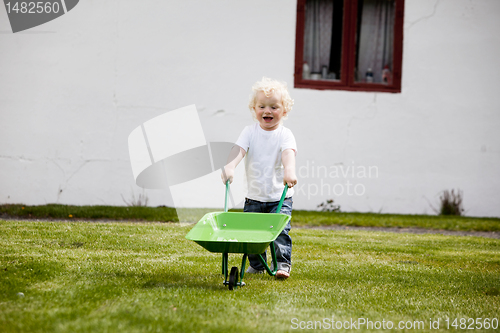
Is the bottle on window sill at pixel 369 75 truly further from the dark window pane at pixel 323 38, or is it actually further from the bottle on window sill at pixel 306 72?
the bottle on window sill at pixel 306 72

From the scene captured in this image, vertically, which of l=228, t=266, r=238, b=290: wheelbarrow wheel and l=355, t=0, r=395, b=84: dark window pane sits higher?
l=355, t=0, r=395, b=84: dark window pane

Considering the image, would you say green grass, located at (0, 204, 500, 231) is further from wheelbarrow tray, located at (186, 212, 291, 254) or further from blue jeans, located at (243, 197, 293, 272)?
wheelbarrow tray, located at (186, 212, 291, 254)

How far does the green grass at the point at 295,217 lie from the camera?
269 inches

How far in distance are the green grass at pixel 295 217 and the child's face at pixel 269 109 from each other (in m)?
3.29

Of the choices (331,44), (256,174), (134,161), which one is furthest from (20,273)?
(331,44)

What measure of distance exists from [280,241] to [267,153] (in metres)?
0.63

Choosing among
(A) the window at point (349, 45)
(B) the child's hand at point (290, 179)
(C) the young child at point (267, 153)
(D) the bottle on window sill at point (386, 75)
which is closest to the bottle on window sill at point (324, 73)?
(A) the window at point (349, 45)

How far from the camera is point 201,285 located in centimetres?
319

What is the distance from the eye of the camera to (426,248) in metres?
5.30

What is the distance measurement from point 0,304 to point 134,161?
5.80 m

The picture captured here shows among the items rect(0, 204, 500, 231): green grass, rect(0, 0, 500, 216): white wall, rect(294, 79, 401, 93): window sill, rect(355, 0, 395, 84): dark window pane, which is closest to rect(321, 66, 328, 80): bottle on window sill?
rect(294, 79, 401, 93): window sill

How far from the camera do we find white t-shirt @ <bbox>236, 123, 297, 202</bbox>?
12.4 feet

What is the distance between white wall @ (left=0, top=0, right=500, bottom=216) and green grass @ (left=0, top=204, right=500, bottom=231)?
84cm

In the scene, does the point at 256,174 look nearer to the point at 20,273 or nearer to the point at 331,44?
the point at 20,273
